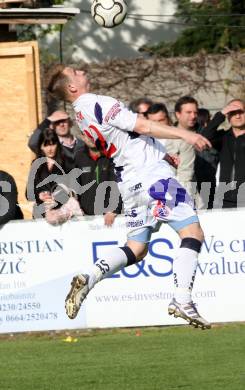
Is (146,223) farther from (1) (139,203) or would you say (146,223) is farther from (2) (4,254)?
(2) (4,254)

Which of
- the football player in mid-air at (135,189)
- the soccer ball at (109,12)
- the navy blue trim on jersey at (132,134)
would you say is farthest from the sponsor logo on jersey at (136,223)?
the soccer ball at (109,12)

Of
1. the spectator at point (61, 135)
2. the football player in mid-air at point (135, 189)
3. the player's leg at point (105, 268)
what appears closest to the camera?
the player's leg at point (105, 268)

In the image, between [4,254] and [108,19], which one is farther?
[108,19]

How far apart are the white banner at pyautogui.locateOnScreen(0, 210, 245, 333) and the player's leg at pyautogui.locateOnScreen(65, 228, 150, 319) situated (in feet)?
12.4

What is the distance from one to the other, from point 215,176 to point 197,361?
292cm

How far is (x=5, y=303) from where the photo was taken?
12969 mm

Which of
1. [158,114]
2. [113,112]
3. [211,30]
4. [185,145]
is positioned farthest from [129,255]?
[211,30]

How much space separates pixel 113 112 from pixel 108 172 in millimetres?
3948

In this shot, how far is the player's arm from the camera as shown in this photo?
7945 millimetres

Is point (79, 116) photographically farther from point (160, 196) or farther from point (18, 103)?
point (18, 103)

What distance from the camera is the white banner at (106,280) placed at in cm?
1285

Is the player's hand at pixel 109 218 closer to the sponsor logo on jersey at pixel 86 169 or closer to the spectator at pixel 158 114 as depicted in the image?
the sponsor logo on jersey at pixel 86 169

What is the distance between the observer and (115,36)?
29.3 metres

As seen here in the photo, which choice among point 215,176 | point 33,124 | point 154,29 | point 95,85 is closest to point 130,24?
point 154,29
